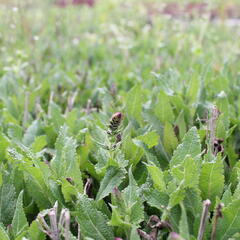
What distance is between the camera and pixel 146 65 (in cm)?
341

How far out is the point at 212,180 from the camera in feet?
4.11

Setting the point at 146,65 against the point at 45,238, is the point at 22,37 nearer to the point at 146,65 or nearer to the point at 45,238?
the point at 146,65

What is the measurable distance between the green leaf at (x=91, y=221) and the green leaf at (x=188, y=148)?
0.93 ft

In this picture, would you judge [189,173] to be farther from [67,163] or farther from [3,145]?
[3,145]

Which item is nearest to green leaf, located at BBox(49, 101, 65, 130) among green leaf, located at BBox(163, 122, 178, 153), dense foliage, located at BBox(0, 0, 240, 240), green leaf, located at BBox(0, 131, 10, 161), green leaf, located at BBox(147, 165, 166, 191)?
dense foliage, located at BBox(0, 0, 240, 240)

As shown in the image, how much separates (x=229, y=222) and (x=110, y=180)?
366 mm

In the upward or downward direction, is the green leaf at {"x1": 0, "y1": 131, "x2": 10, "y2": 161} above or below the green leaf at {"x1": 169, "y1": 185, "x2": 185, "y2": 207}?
below

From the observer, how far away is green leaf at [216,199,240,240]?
114 cm

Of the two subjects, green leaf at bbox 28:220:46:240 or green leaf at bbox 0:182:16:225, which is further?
green leaf at bbox 0:182:16:225

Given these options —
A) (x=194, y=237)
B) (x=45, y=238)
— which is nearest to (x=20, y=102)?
(x=45, y=238)

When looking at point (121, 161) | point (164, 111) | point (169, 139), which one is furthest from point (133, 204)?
point (164, 111)

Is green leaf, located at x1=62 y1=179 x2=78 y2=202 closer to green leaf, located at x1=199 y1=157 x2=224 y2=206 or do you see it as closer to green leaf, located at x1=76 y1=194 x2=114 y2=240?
green leaf, located at x1=76 y1=194 x2=114 y2=240

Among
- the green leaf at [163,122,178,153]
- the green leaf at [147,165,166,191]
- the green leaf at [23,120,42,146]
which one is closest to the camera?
the green leaf at [147,165,166,191]

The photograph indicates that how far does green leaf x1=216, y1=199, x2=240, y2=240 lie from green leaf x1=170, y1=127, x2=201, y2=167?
0.23 metres
